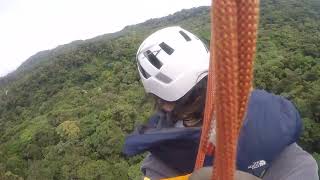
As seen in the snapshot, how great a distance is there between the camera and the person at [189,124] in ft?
6.18

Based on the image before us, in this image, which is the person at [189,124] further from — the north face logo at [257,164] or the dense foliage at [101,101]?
the dense foliage at [101,101]

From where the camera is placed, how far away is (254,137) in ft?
6.15

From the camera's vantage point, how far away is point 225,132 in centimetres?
106

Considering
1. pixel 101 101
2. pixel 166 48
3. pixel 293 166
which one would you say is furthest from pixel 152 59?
pixel 101 101

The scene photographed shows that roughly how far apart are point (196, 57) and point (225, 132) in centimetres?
123

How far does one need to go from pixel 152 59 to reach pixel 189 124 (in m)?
0.41

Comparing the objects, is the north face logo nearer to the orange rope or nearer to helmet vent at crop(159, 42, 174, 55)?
helmet vent at crop(159, 42, 174, 55)

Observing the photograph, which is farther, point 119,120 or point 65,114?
point 65,114

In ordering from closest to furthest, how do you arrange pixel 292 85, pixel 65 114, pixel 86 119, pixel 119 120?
pixel 292 85
pixel 119 120
pixel 86 119
pixel 65 114

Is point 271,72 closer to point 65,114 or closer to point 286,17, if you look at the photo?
point 65,114

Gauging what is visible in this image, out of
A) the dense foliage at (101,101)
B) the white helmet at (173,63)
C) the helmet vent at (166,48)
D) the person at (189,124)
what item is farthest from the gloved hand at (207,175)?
the dense foliage at (101,101)

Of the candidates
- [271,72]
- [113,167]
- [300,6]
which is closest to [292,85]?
[271,72]

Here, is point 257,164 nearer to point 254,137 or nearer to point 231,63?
point 254,137

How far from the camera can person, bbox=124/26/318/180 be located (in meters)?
1.88
